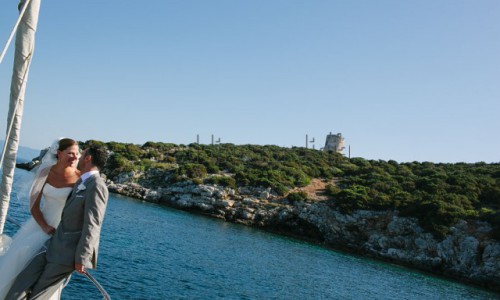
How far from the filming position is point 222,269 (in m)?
20.0

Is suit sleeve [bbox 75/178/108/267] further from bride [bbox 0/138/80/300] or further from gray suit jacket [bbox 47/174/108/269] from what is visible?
bride [bbox 0/138/80/300]

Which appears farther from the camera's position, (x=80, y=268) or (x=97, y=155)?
(x=97, y=155)

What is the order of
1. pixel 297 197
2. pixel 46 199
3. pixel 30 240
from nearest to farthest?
pixel 30 240 < pixel 46 199 < pixel 297 197

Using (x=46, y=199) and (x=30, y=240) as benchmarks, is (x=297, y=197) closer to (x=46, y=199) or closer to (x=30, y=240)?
(x=46, y=199)

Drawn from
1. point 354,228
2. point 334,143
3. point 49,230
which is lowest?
point 354,228

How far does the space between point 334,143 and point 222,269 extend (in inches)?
2963

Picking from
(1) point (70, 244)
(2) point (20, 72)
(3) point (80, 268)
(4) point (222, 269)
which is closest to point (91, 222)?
(1) point (70, 244)

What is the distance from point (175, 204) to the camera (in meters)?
44.6

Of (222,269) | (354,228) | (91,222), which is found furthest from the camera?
(354,228)

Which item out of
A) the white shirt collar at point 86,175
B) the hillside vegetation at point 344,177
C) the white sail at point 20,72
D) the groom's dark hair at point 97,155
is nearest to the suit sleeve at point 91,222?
the white shirt collar at point 86,175

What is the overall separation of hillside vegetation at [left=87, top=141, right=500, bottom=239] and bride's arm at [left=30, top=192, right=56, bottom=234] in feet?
116

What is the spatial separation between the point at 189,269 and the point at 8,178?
52.2ft

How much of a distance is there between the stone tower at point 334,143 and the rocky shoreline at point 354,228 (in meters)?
49.2

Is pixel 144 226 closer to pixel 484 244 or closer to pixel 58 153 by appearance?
pixel 58 153
